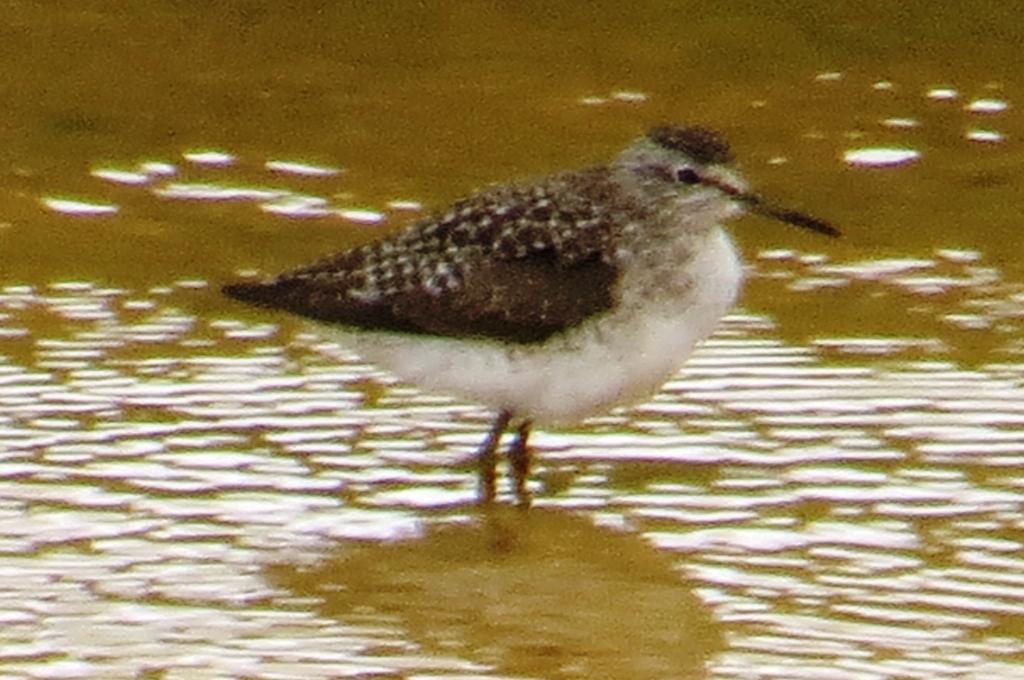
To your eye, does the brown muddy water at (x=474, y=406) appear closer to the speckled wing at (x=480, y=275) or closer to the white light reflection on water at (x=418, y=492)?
the white light reflection on water at (x=418, y=492)

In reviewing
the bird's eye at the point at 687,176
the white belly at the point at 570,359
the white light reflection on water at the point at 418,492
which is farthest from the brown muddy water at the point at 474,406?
the bird's eye at the point at 687,176

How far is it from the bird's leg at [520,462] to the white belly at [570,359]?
16cm

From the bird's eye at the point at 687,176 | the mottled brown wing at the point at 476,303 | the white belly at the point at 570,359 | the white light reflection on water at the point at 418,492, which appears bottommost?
the white light reflection on water at the point at 418,492

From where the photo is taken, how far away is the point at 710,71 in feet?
41.0

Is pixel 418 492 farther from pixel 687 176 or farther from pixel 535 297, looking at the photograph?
pixel 687 176

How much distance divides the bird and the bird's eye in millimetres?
10

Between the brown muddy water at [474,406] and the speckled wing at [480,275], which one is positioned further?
the speckled wing at [480,275]

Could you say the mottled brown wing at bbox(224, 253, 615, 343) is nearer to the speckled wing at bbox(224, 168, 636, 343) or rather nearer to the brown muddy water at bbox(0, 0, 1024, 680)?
the speckled wing at bbox(224, 168, 636, 343)

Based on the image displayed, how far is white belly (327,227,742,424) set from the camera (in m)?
8.45

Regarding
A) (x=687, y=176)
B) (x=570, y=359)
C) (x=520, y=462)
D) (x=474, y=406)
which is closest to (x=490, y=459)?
(x=520, y=462)

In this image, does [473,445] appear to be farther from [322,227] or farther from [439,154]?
[439,154]

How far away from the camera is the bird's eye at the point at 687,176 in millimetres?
9078

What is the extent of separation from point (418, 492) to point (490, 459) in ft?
0.87

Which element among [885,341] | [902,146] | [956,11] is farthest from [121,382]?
[956,11]
